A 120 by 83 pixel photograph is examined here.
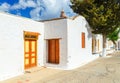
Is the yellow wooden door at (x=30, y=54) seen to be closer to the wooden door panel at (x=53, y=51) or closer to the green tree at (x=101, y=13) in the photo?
the wooden door panel at (x=53, y=51)

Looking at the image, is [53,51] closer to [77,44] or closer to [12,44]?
[77,44]

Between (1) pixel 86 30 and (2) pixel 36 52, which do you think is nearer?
(2) pixel 36 52

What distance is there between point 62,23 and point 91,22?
675 centimetres

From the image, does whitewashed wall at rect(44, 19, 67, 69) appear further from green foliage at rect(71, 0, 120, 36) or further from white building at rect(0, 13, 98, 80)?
green foliage at rect(71, 0, 120, 36)

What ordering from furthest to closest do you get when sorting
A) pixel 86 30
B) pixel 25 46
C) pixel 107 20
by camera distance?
pixel 107 20 → pixel 86 30 → pixel 25 46

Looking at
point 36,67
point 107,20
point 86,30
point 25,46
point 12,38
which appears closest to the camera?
point 12,38

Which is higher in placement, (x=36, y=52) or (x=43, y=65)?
(x=36, y=52)

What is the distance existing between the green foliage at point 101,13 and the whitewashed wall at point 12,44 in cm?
905

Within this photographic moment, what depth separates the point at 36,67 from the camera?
13.6 meters

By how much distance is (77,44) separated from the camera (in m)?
15.4

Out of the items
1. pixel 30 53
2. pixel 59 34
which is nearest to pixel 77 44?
pixel 59 34

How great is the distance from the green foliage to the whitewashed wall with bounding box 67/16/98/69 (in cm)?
175

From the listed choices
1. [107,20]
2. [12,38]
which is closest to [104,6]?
[107,20]

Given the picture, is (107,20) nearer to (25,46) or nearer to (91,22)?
(91,22)
